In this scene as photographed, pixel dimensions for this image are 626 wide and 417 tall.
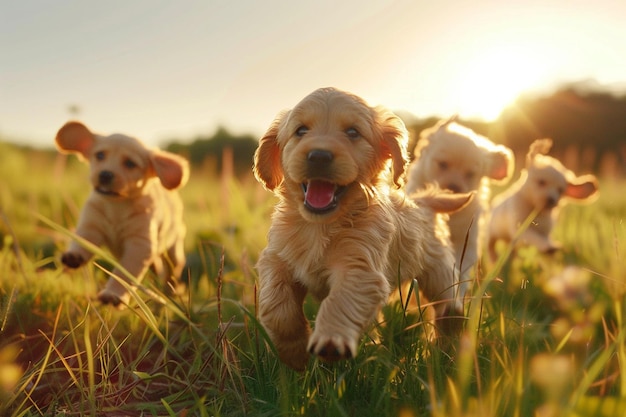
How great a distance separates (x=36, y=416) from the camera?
297cm

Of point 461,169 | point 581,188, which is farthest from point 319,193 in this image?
point 581,188

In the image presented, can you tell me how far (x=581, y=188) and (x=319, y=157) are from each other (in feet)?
18.7

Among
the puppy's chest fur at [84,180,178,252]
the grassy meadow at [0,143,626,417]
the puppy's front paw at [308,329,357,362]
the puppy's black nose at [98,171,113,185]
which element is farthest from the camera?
the puppy's chest fur at [84,180,178,252]

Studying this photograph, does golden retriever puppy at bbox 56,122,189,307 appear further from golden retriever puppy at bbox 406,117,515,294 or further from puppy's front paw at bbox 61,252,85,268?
golden retriever puppy at bbox 406,117,515,294

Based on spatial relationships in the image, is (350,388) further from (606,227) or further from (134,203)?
(606,227)

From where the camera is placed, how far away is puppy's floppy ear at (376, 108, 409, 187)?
3451 millimetres

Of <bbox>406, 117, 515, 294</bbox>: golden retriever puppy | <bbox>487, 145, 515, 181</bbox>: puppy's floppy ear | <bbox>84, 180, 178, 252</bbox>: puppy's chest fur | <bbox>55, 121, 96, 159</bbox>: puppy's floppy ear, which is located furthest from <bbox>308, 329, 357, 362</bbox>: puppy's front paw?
<bbox>487, 145, 515, 181</bbox>: puppy's floppy ear

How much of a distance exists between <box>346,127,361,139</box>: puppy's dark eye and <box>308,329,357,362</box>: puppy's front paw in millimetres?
1085

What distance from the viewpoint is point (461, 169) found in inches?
254

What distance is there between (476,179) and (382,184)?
10.8 ft

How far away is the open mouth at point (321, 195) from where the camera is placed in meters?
3.17

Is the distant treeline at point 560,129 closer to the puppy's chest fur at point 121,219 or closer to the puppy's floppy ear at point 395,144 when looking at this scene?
the puppy's chest fur at point 121,219

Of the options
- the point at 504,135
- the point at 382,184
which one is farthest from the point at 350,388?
the point at 504,135

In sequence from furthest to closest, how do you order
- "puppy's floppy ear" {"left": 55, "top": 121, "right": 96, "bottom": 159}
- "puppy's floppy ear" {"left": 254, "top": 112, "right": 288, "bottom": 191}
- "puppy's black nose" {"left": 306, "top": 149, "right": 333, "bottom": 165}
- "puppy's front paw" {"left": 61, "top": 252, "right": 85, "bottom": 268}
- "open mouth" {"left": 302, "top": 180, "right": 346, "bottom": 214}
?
"puppy's floppy ear" {"left": 55, "top": 121, "right": 96, "bottom": 159}, "puppy's front paw" {"left": 61, "top": 252, "right": 85, "bottom": 268}, "puppy's floppy ear" {"left": 254, "top": 112, "right": 288, "bottom": 191}, "open mouth" {"left": 302, "top": 180, "right": 346, "bottom": 214}, "puppy's black nose" {"left": 306, "top": 149, "right": 333, "bottom": 165}
